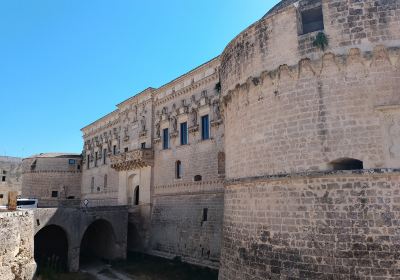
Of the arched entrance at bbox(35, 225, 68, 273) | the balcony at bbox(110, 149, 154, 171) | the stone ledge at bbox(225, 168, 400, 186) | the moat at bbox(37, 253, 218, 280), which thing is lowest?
the moat at bbox(37, 253, 218, 280)

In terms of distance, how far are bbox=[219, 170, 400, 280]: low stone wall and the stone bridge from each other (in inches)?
491

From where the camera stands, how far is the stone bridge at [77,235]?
18.9 meters

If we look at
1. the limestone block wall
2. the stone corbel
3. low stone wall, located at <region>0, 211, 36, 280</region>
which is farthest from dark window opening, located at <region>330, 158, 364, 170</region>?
the stone corbel

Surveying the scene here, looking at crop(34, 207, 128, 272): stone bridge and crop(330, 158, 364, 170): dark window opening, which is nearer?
crop(330, 158, 364, 170): dark window opening

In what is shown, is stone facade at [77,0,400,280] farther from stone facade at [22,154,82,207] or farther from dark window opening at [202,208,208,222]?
stone facade at [22,154,82,207]

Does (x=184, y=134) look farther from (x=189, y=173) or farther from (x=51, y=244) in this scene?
(x=51, y=244)

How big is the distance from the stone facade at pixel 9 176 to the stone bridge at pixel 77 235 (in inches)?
860

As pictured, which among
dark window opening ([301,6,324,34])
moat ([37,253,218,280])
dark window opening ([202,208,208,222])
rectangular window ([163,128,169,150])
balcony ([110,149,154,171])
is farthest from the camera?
balcony ([110,149,154,171])

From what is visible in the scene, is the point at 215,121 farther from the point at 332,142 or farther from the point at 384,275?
the point at 384,275

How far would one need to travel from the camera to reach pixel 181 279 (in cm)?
1606

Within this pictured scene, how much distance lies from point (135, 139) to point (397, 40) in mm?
20321

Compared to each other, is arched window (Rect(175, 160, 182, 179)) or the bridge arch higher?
arched window (Rect(175, 160, 182, 179))

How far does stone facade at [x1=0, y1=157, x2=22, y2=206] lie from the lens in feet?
136

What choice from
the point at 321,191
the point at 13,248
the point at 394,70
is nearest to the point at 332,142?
the point at 321,191
